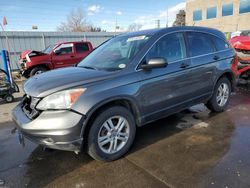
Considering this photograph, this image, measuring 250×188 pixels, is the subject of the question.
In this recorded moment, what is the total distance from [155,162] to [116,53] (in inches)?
73.6

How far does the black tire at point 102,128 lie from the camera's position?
2.95 meters

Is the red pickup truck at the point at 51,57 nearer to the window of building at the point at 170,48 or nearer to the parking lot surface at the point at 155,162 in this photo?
the parking lot surface at the point at 155,162

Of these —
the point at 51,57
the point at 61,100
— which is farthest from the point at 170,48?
the point at 51,57

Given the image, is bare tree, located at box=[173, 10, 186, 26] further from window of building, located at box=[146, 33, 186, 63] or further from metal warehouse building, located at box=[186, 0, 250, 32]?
window of building, located at box=[146, 33, 186, 63]

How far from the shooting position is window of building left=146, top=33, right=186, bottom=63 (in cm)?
364

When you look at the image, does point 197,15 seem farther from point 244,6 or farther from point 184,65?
point 184,65

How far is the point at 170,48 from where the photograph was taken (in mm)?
3871

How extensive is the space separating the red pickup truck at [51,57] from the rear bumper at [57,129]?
8521 millimetres

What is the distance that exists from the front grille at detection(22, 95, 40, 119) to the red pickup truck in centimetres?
787

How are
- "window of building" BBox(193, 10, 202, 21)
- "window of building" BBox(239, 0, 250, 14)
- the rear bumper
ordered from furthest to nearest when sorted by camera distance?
"window of building" BBox(193, 10, 202, 21), "window of building" BBox(239, 0, 250, 14), the rear bumper

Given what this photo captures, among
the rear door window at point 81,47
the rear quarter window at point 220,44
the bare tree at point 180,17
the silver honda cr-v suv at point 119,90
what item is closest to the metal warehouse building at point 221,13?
the bare tree at point 180,17

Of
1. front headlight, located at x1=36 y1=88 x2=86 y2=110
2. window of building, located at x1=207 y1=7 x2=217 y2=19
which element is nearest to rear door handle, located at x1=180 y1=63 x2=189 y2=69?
front headlight, located at x1=36 y1=88 x2=86 y2=110

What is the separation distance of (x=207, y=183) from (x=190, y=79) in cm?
194

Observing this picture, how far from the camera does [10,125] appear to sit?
483cm
